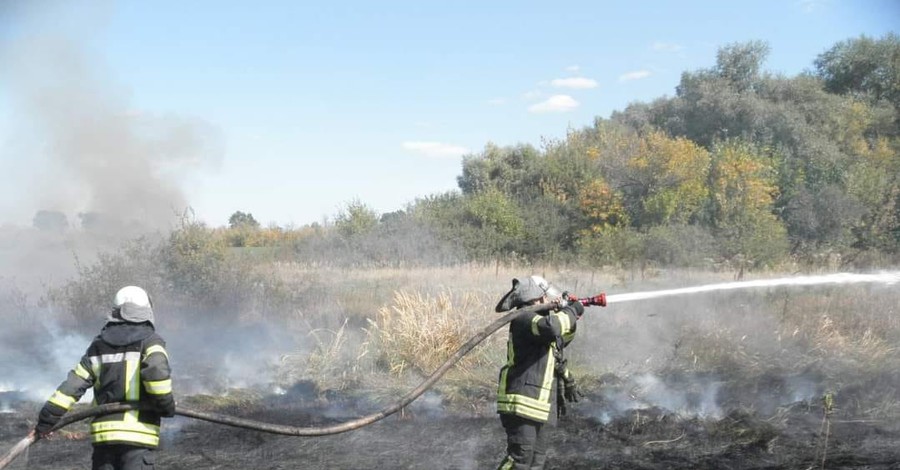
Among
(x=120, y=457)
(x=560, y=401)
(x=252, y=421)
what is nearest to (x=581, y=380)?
(x=560, y=401)

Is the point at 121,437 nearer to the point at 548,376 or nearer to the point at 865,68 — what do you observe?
the point at 548,376

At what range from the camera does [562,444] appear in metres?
7.79

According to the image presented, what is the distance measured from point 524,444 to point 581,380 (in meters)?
4.76

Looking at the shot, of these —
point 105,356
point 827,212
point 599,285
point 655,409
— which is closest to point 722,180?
point 827,212

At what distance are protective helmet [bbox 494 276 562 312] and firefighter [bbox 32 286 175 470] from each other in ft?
8.54

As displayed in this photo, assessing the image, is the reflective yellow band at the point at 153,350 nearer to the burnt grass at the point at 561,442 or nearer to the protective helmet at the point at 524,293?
the protective helmet at the point at 524,293

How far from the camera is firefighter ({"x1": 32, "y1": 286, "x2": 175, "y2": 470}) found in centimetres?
482

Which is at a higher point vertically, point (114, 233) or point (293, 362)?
→ point (114, 233)

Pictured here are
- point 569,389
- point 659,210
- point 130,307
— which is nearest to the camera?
point 130,307

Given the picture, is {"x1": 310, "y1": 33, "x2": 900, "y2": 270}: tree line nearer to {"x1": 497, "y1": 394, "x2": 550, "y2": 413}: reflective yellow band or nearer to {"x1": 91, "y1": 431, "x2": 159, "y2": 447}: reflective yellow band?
{"x1": 497, "y1": 394, "x2": 550, "y2": 413}: reflective yellow band

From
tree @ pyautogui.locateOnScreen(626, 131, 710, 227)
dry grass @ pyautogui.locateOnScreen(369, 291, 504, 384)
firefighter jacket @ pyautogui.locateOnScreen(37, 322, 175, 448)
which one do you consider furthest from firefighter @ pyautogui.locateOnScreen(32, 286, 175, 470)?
tree @ pyautogui.locateOnScreen(626, 131, 710, 227)

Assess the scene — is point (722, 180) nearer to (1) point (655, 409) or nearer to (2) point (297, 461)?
(1) point (655, 409)

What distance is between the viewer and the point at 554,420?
19.2 ft

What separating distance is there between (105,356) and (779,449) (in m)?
6.35
